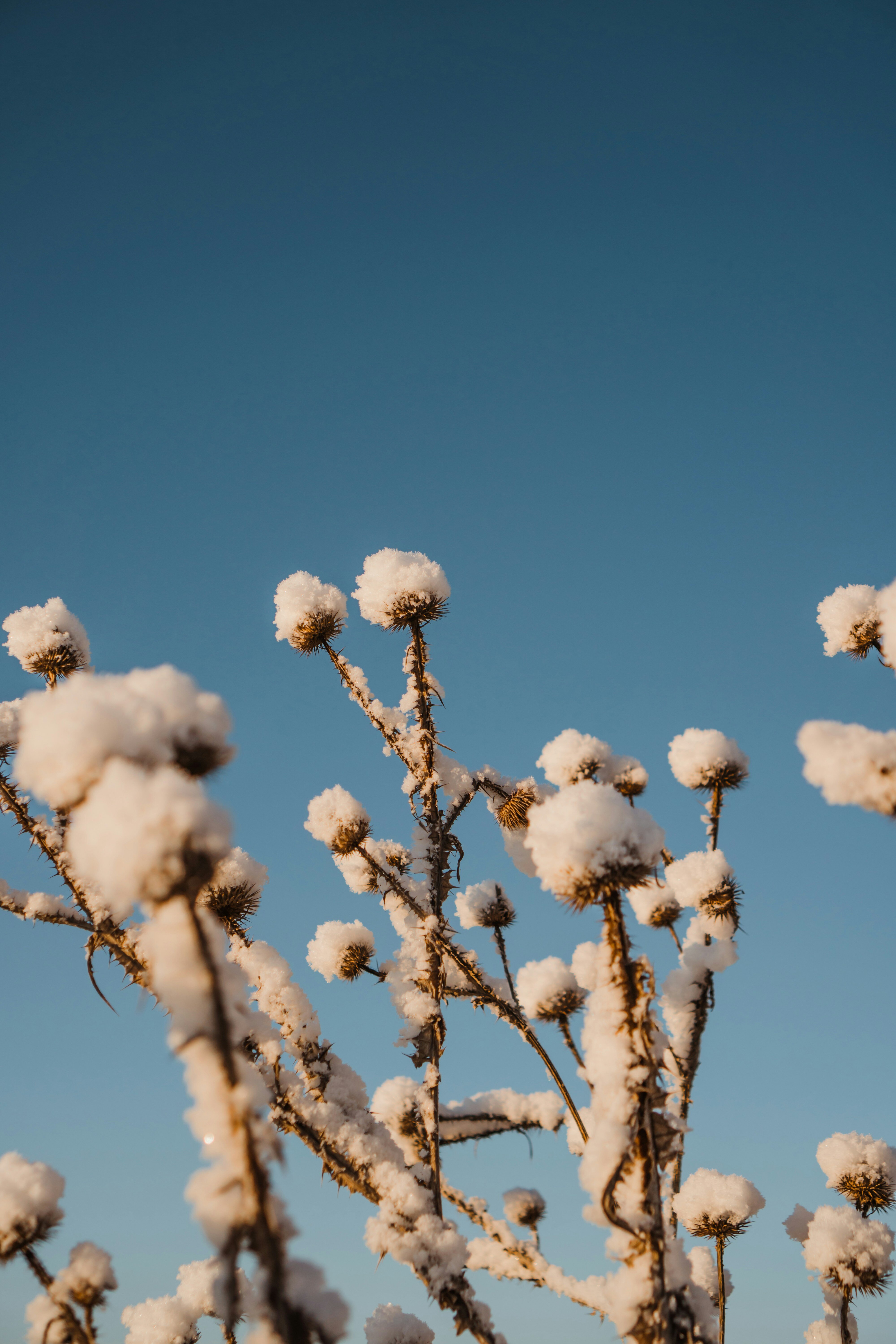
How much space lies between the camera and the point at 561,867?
2346 mm

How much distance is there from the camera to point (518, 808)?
552cm

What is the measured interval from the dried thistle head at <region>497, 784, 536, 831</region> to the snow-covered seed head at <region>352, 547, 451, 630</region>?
1367mm

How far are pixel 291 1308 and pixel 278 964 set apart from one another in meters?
2.94

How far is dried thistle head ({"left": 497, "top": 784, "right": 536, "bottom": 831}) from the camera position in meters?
5.50

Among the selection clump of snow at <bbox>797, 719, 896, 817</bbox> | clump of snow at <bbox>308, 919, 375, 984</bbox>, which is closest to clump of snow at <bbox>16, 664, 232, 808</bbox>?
clump of snow at <bbox>797, 719, 896, 817</bbox>

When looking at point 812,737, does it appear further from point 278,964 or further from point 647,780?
point 647,780

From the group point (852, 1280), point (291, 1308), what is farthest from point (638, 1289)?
point (852, 1280)

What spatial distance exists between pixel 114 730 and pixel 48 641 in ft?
12.1

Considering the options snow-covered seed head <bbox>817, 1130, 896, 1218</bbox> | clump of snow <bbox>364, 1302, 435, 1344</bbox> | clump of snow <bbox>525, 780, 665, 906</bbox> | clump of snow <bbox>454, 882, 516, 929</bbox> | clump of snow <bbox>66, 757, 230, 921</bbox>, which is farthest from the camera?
clump of snow <bbox>454, 882, 516, 929</bbox>

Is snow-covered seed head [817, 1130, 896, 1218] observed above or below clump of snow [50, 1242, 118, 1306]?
above

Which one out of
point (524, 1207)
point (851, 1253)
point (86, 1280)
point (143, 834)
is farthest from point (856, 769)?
point (524, 1207)

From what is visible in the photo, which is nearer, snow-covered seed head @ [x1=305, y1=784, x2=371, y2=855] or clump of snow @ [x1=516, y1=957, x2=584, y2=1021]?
clump of snow @ [x1=516, y1=957, x2=584, y2=1021]

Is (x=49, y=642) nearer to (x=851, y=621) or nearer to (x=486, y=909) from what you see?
(x=486, y=909)

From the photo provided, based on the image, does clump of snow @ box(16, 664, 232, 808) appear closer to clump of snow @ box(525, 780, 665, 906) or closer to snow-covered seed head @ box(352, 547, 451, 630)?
clump of snow @ box(525, 780, 665, 906)
